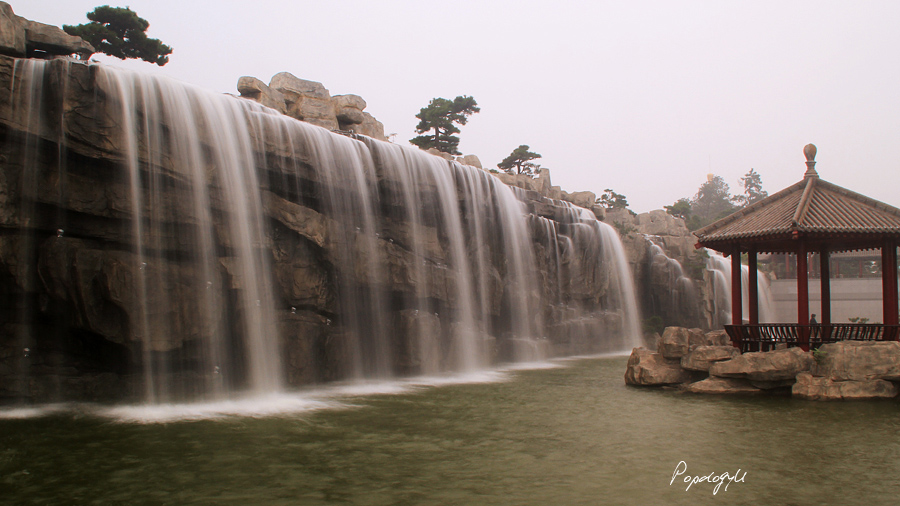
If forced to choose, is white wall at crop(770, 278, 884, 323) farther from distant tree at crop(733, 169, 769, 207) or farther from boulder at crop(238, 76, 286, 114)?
distant tree at crop(733, 169, 769, 207)

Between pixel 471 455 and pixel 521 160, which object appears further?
pixel 521 160

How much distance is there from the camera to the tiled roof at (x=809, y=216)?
46.9 ft

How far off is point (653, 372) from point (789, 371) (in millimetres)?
2850

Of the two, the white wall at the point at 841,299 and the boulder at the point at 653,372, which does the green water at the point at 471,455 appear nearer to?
the boulder at the point at 653,372

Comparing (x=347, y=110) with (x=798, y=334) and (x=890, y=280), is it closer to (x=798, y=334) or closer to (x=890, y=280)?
(x=798, y=334)

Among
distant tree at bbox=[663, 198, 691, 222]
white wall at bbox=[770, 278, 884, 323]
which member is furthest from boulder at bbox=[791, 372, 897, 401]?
distant tree at bbox=[663, 198, 691, 222]

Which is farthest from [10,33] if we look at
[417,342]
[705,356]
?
[705,356]

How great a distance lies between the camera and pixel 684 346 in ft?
49.2

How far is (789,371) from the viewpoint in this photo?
13281 mm

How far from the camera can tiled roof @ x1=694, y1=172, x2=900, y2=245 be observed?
14.3 meters

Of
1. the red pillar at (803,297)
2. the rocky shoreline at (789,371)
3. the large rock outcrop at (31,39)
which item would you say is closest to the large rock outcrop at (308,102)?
the large rock outcrop at (31,39)

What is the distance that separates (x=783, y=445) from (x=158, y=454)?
8560 millimetres

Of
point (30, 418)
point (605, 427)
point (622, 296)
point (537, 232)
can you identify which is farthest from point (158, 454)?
Answer: point (622, 296)

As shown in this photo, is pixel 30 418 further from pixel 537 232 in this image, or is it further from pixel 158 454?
pixel 537 232
